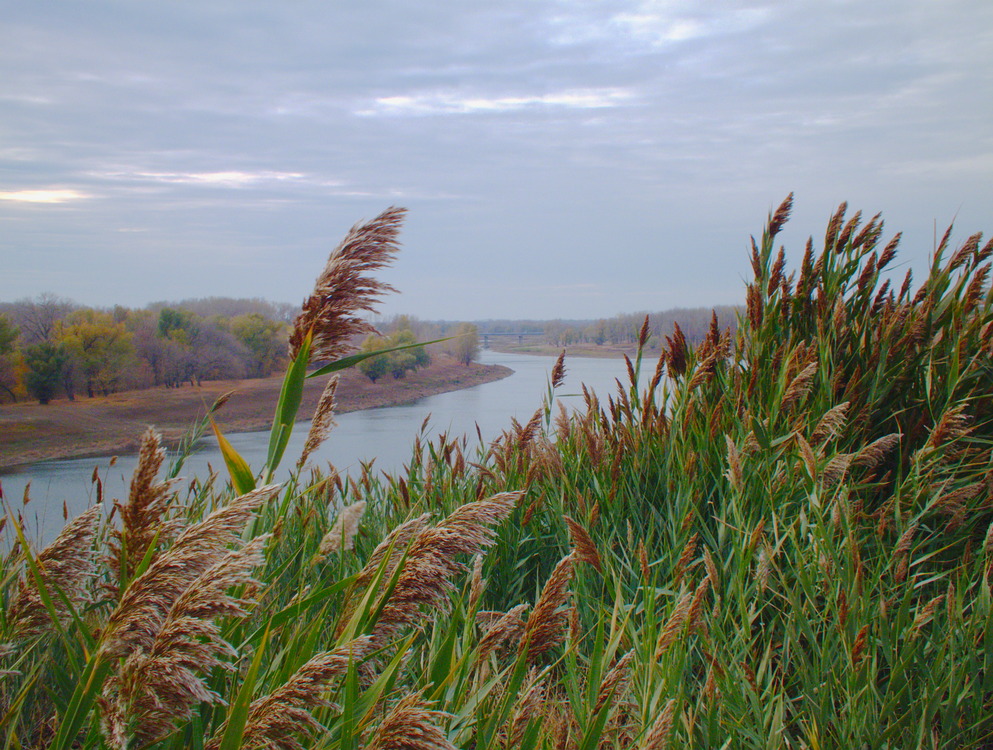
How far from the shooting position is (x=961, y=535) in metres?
2.94

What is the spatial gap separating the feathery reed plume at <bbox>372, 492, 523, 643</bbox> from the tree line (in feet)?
35.9

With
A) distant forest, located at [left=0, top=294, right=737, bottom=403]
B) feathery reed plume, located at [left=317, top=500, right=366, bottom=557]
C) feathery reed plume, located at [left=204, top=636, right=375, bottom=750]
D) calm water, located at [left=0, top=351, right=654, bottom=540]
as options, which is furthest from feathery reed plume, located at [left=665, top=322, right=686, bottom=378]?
distant forest, located at [left=0, top=294, right=737, bottom=403]

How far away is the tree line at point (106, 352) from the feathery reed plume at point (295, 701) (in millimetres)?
11081

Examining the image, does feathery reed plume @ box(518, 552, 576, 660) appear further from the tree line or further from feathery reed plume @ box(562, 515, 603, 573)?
the tree line

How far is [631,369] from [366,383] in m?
17.6

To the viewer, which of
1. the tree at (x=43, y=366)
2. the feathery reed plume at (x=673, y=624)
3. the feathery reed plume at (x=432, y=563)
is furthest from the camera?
the tree at (x=43, y=366)

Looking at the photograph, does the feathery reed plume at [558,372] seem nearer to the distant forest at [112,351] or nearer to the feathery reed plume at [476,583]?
the feathery reed plume at [476,583]

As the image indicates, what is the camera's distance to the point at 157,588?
3.06 ft

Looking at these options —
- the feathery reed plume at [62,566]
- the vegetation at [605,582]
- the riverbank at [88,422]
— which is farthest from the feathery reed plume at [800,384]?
the riverbank at [88,422]

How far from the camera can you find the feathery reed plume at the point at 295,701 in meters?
0.94

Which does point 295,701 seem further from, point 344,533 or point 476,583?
point 344,533

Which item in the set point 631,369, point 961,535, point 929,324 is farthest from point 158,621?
point 929,324

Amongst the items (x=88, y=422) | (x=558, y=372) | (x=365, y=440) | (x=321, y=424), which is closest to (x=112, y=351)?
(x=88, y=422)

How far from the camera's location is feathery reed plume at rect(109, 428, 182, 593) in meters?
1.04
